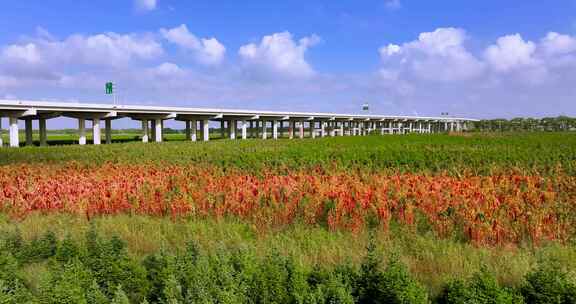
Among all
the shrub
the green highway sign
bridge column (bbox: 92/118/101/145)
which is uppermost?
the green highway sign

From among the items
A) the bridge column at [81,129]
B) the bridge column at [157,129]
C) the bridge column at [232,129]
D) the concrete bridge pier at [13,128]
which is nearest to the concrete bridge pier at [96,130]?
the bridge column at [81,129]

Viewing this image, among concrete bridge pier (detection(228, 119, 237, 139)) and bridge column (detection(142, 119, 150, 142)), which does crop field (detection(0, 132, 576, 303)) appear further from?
concrete bridge pier (detection(228, 119, 237, 139))

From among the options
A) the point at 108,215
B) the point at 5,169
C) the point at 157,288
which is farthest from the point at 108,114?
the point at 157,288

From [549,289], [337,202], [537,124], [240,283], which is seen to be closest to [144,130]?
[337,202]

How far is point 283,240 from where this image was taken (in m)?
6.84

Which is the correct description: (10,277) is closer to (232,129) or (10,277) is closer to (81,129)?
(81,129)

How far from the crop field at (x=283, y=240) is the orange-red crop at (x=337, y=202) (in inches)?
1.5

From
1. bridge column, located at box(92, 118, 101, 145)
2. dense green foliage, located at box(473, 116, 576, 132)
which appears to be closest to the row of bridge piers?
bridge column, located at box(92, 118, 101, 145)

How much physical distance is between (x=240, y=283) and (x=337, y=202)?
3.80 meters

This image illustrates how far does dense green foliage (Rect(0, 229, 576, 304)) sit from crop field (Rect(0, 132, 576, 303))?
0.6 inches

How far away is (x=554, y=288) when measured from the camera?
13.7 ft

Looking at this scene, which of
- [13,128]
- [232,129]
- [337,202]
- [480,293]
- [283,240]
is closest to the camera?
[480,293]

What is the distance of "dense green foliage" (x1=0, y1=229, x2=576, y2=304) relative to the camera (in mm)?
4164

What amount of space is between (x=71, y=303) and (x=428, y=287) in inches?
156
